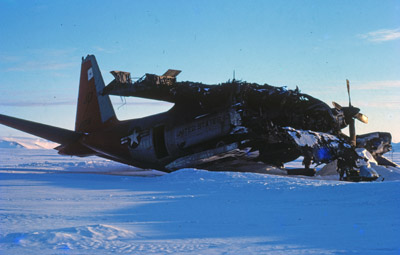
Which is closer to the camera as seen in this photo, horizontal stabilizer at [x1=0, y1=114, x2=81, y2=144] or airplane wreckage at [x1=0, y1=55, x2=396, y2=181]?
airplane wreckage at [x1=0, y1=55, x2=396, y2=181]

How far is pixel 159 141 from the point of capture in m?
20.7

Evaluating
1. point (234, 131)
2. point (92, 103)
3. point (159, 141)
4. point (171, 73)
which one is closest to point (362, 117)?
point (234, 131)

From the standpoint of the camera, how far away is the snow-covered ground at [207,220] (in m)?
5.43

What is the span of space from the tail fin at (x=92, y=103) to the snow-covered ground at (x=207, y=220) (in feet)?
43.7

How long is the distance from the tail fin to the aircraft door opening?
5.00 meters

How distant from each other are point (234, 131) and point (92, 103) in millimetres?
11947

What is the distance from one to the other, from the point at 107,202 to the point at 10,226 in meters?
3.10

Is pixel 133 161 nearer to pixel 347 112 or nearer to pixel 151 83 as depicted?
pixel 151 83

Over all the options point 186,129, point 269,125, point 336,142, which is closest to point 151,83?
point 186,129

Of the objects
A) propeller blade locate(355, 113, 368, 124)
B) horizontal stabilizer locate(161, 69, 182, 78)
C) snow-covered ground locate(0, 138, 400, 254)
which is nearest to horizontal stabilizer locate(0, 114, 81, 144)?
horizontal stabilizer locate(161, 69, 182, 78)

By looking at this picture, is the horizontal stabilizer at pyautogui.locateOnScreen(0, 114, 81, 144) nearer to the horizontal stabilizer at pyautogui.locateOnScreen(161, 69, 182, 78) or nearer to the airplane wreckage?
the airplane wreckage

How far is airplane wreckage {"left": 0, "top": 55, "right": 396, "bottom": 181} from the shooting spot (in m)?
16.7

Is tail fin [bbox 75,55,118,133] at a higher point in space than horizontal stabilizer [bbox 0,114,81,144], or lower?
higher

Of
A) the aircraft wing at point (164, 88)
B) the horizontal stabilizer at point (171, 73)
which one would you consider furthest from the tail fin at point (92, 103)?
the horizontal stabilizer at point (171, 73)
